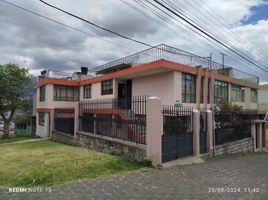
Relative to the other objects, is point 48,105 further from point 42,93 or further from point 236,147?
point 236,147

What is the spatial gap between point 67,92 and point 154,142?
18.8 metres

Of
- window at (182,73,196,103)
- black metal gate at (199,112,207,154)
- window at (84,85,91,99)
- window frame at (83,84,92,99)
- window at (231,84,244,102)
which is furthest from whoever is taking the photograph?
window at (84,85,91,99)

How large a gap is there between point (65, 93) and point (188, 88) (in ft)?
43.6

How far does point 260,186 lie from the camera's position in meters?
8.79

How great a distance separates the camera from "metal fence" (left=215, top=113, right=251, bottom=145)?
54.7ft

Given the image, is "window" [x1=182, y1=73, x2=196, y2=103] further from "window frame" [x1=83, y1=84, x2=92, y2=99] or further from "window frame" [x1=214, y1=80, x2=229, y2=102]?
"window frame" [x1=83, y1=84, x2=92, y2=99]

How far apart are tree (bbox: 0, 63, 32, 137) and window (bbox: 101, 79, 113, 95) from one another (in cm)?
879

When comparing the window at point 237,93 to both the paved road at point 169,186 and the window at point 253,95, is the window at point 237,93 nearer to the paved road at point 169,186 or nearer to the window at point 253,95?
the window at point 253,95

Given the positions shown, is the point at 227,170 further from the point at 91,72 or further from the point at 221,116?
the point at 91,72

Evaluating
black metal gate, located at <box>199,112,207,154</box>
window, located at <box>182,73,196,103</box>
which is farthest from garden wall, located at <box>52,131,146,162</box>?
window, located at <box>182,73,196,103</box>

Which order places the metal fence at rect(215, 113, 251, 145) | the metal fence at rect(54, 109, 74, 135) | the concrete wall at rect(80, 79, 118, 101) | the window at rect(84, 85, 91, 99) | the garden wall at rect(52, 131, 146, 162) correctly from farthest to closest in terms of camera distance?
1. the window at rect(84, 85, 91, 99)
2. the concrete wall at rect(80, 79, 118, 101)
3. the metal fence at rect(54, 109, 74, 135)
4. the metal fence at rect(215, 113, 251, 145)
5. the garden wall at rect(52, 131, 146, 162)

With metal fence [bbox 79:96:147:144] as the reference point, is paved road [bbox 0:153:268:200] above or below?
below

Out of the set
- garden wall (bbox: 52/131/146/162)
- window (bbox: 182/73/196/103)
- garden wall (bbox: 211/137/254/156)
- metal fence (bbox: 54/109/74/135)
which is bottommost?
garden wall (bbox: 211/137/254/156)

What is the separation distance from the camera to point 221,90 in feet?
78.9
